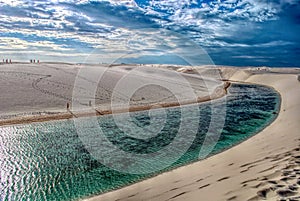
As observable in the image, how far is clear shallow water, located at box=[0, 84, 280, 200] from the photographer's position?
10469 mm

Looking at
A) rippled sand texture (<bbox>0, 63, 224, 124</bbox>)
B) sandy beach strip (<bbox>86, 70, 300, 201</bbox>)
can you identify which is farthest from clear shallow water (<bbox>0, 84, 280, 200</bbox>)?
rippled sand texture (<bbox>0, 63, 224, 124</bbox>)

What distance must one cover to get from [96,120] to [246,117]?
14.7 meters

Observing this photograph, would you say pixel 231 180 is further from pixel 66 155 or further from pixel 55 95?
pixel 55 95

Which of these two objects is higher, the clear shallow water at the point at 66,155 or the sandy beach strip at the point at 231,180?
the sandy beach strip at the point at 231,180

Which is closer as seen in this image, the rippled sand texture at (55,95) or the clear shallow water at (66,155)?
the clear shallow water at (66,155)

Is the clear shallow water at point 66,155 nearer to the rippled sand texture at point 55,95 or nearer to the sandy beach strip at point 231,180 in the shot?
the sandy beach strip at point 231,180

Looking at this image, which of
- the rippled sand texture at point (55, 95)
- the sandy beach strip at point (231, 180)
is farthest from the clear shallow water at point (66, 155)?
the rippled sand texture at point (55, 95)

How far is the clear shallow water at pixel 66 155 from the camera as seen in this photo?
34.3ft

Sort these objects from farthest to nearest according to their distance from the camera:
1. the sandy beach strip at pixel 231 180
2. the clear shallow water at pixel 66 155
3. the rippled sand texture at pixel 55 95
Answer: the rippled sand texture at pixel 55 95
the clear shallow water at pixel 66 155
the sandy beach strip at pixel 231 180

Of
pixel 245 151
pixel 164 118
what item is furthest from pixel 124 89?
pixel 245 151

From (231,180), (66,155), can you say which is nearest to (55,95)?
(66,155)

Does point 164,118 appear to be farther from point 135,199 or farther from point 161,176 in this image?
point 135,199

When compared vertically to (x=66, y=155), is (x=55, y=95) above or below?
below

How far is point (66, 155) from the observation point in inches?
563
